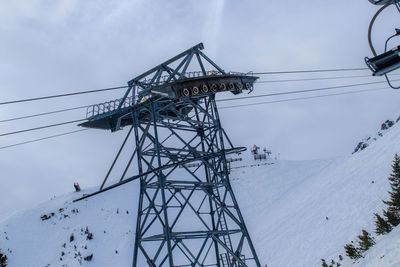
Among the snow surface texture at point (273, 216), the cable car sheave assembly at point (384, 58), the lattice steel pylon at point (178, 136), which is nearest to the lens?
the cable car sheave assembly at point (384, 58)

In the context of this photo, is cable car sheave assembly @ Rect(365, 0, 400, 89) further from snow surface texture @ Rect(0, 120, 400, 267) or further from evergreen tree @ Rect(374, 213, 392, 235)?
evergreen tree @ Rect(374, 213, 392, 235)

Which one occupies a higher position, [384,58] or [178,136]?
[178,136]

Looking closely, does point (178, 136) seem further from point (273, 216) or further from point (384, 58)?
point (273, 216)

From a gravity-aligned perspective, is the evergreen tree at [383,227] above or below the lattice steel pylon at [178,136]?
below

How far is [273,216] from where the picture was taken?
37.1 m

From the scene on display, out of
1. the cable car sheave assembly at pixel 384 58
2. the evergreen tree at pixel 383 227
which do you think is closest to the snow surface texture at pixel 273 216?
the evergreen tree at pixel 383 227

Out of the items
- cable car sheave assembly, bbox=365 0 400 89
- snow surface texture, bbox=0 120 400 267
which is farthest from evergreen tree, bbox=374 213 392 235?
cable car sheave assembly, bbox=365 0 400 89

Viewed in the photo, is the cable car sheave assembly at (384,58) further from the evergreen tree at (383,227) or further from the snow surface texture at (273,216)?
the evergreen tree at (383,227)

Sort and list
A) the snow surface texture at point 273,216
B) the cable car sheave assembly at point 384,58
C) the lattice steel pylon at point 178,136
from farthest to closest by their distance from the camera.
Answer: the snow surface texture at point 273,216 < the lattice steel pylon at point 178,136 < the cable car sheave assembly at point 384,58

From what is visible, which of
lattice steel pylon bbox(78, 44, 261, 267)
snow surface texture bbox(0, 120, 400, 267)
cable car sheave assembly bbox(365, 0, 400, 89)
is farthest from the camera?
snow surface texture bbox(0, 120, 400, 267)

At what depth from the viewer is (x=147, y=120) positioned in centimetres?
1889

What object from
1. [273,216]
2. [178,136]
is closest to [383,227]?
[178,136]

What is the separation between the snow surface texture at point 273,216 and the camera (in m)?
25.6

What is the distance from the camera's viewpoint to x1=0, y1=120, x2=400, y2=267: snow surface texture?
25.6 meters
